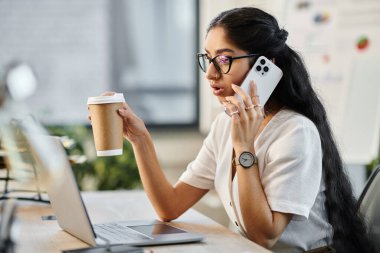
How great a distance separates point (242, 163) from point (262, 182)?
0.08m

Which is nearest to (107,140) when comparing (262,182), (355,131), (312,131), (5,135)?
(5,135)

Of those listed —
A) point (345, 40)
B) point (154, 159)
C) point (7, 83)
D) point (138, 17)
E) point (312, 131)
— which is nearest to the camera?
point (7, 83)

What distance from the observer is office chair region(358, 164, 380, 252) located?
1.54m

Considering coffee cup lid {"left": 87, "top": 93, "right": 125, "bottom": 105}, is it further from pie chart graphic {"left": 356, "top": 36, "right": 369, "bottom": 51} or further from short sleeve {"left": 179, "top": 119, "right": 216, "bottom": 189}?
pie chart graphic {"left": 356, "top": 36, "right": 369, "bottom": 51}

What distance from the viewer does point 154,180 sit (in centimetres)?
172

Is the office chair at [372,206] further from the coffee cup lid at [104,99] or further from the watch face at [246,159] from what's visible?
the coffee cup lid at [104,99]

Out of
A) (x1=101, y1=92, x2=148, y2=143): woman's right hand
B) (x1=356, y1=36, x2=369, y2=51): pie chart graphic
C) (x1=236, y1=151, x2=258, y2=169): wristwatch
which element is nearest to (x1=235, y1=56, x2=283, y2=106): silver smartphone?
(x1=236, y1=151, x2=258, y2=169): wristwatch

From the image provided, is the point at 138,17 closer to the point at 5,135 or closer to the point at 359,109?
the point at 359,109

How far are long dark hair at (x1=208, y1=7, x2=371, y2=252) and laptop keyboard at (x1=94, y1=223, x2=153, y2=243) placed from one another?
0.53 metres

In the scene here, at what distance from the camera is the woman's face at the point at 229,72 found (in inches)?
61.6

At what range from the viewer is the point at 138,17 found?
11.2 feet

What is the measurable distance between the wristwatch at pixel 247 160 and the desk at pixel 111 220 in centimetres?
16

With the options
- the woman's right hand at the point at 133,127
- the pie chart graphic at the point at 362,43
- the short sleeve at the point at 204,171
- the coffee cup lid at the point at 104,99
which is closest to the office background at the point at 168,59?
the pie chart graphic at the point at 362,43

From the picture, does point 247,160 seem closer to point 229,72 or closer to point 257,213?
point 257,213
